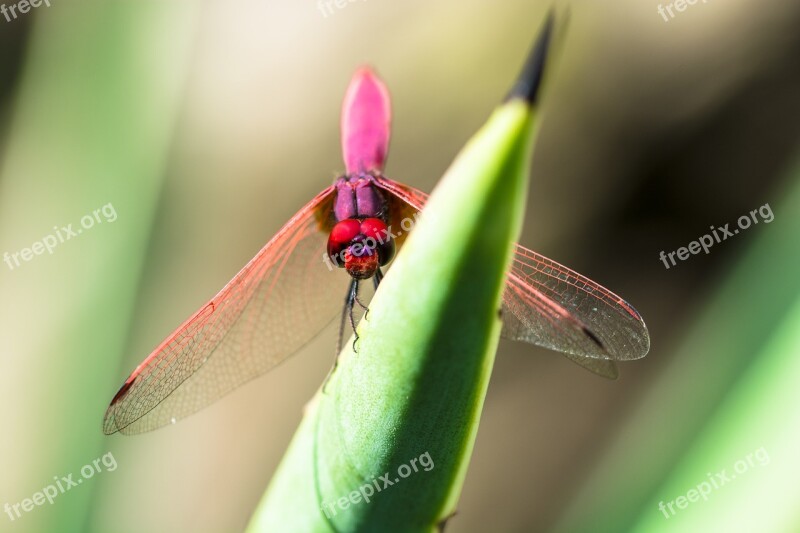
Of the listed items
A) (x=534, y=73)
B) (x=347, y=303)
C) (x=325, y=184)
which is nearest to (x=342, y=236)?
(x=347, y=303)

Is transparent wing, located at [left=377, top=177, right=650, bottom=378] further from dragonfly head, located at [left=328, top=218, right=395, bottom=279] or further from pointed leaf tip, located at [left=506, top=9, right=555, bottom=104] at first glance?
pointed leaf tip, located at [left=506, top=9, right=555, bottom=104]

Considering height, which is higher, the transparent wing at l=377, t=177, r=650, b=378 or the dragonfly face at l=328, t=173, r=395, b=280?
the dragonfly face at l=328, t=173, r=395, b=280

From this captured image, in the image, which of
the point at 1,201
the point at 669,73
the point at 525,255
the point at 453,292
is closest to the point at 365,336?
the point at 453,292

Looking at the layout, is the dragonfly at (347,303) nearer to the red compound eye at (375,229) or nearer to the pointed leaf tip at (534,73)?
the red compound eye at (375,229)

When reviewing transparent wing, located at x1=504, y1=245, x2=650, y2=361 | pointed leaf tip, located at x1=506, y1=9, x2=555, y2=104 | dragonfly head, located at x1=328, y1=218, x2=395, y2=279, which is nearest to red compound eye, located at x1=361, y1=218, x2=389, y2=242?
dragonfly head, located at x1=328, y1=218, x2=395, y2=279

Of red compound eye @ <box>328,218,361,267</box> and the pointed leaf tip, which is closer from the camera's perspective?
the pointed leaf tip

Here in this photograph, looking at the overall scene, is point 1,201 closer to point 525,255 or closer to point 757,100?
point 525,255

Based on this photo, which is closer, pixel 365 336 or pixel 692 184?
pixel 365 336

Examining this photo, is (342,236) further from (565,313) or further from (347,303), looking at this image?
(565,313)
